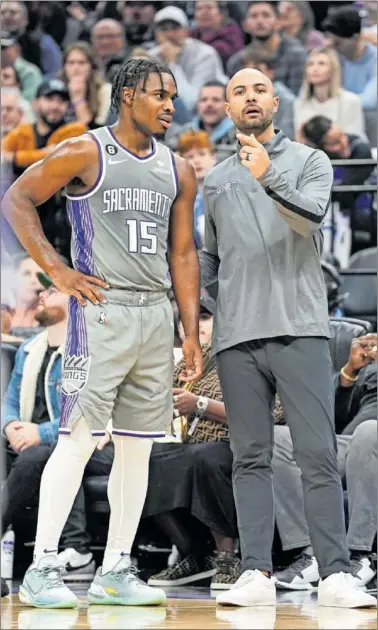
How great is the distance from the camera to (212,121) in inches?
364

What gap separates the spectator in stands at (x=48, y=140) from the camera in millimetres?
8562

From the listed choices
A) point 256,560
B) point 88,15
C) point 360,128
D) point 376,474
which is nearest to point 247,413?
point 256,560

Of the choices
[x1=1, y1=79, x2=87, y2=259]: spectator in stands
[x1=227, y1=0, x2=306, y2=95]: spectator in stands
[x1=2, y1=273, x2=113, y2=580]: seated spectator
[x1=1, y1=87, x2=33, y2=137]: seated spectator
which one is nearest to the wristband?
[x1=2, y1=273, x2=113, y2=580]: seated spectator

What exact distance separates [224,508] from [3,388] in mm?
1534

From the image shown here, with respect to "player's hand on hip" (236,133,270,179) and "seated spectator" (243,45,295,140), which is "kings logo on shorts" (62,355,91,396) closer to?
"player's hand on hip" (236,133,270,179)

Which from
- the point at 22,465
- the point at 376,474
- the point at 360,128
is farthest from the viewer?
the point at 360,128

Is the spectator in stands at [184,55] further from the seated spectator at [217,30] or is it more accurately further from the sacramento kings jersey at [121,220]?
the sacramento kings jersey at [121,220]

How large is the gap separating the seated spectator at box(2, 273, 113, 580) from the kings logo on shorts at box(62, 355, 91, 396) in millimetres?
1475

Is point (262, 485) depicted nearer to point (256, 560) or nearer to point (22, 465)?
point (256, 560)

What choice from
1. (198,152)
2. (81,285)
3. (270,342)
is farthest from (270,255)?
(198,152)

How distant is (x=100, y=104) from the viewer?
9.68m

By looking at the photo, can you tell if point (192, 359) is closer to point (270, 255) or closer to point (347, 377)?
point (270, 255)

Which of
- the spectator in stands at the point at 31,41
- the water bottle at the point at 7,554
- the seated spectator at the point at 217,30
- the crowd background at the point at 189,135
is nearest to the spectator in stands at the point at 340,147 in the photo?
the crowd background at the point at 189,135

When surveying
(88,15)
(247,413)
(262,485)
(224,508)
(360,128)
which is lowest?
(224,508)
